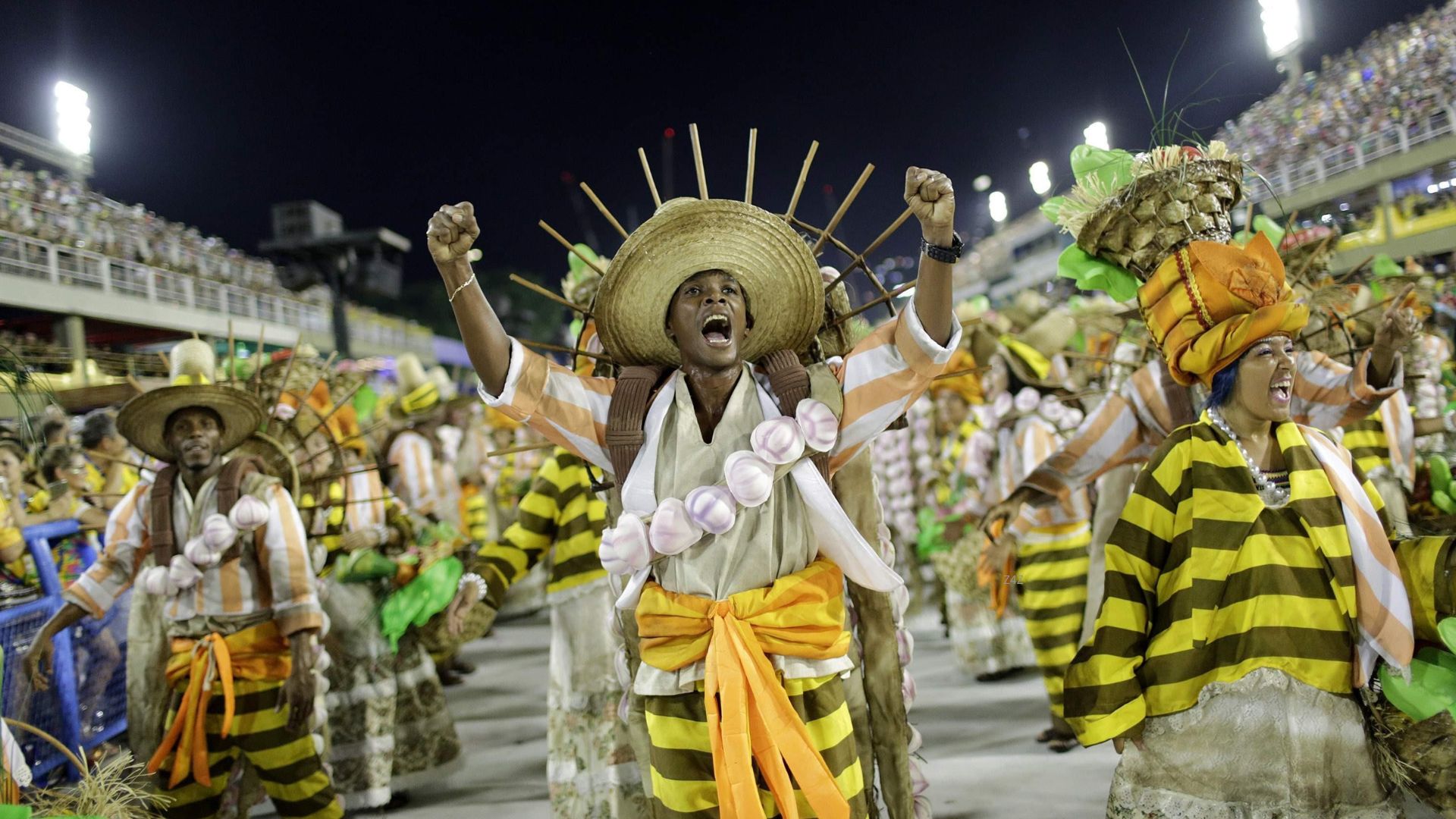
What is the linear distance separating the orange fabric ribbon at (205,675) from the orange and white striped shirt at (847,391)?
2.22m

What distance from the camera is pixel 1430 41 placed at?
11.3 m

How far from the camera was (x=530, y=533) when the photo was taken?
14.3 ft

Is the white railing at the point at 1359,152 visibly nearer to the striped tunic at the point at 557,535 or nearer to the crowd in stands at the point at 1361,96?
the crowd in stands at the point at 1361,96

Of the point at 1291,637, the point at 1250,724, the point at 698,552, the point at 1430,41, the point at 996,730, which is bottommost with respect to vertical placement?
the point at 996,730

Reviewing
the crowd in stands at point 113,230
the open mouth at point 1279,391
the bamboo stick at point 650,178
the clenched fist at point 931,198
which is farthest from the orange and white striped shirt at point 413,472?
the open mouth at point 1279,391

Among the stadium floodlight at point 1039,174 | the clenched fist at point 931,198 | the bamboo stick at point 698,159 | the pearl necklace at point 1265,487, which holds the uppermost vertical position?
the stadium floodlight at point 1039,174

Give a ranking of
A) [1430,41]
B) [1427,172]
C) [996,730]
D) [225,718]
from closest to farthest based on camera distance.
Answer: [225,718] < [996,730] < [1427,172] < [1430,41]

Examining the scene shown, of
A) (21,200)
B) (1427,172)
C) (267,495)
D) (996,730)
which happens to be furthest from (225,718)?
(1427,172)

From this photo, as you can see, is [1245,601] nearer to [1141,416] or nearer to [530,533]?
[1141,416]

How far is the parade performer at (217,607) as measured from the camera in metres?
4.01

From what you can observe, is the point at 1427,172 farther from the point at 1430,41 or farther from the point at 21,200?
the point at 21,200

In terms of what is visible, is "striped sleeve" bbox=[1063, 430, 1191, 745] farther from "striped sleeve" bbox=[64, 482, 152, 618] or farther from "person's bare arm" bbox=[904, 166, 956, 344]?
"striped sleeve" bbox=[64, 482, 152, 618]

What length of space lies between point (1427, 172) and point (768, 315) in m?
10.3

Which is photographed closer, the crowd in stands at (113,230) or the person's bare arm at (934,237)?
the person's bare arm at (934,237)
